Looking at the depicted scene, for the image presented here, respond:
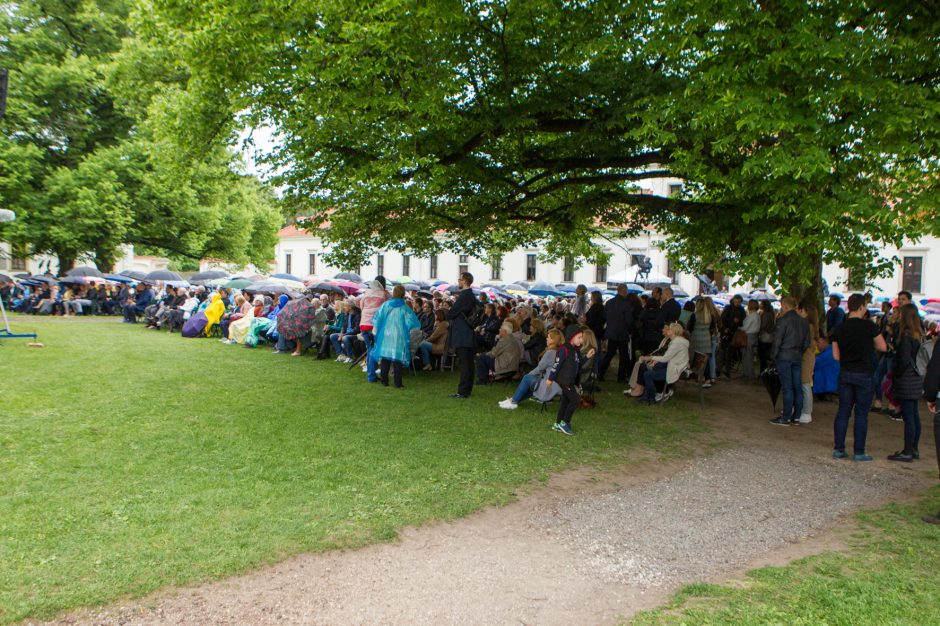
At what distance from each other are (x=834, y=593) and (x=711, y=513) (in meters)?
1.63

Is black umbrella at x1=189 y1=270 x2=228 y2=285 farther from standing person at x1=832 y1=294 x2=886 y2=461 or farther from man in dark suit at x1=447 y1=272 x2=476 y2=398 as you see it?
standing person at x1=832 y1=294 x2=886 y2=461

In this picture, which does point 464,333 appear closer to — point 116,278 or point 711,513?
point 711,513

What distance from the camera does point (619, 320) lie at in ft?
41.6

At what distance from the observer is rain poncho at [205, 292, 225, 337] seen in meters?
18.5

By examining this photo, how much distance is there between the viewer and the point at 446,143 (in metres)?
10.1

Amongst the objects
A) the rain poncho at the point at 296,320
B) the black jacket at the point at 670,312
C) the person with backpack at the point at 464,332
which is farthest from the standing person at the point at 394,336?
the black jacket at the point at 670,312

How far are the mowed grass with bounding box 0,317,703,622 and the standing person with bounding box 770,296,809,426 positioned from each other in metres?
1.56

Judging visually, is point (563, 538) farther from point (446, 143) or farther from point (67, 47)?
point (67, 47)

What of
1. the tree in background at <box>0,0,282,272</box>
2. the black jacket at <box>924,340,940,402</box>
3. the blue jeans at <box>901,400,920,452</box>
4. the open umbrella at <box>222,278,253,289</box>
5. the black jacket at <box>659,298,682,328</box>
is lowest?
the blue jeans at <box>901,400,920,452</box>

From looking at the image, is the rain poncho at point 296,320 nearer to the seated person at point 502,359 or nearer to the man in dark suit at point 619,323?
the seated person at point 502,359

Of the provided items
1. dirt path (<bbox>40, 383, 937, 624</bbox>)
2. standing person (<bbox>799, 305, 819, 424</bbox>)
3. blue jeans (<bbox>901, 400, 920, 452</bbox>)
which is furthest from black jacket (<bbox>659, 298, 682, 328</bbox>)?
dirt path (<bbox>40, 383, 937, 624</bbox>)

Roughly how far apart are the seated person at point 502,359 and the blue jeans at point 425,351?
155 cm

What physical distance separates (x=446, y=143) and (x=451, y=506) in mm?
6066

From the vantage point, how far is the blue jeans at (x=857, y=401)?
7430mm
